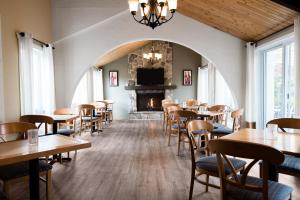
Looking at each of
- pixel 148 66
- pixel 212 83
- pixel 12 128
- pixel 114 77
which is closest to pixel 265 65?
pixel 212 83

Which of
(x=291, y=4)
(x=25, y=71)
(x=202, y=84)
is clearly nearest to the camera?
(x=291, y=4)

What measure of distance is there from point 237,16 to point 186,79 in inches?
230

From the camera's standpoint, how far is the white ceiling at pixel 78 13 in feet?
19.9

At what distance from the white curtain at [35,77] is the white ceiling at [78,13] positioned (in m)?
0.74

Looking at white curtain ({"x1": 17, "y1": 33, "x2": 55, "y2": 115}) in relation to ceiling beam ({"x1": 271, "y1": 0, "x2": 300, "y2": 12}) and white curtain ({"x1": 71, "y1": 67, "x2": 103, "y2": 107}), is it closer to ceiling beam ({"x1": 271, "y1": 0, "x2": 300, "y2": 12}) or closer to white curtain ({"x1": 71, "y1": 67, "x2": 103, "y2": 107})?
white curtain ({"x1": 71, "y1": 67, "x2": 103, "y2": 107})

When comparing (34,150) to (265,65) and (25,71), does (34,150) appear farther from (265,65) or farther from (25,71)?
(265,65)

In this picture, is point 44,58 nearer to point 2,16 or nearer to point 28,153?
point 2,16

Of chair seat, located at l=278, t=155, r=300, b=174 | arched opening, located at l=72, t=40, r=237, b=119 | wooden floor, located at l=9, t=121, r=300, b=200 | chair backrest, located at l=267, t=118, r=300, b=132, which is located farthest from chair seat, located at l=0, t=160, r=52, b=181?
arched opening, located at l=72, t=40, r=237, b=119

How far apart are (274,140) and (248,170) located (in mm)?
725

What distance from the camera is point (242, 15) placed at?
477cm

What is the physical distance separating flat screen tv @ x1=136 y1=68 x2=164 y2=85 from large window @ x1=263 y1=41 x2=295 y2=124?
516cm

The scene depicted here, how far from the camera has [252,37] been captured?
582 cm

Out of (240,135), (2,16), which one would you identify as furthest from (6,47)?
(240,135)

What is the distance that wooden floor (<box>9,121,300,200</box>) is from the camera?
3006 mm
